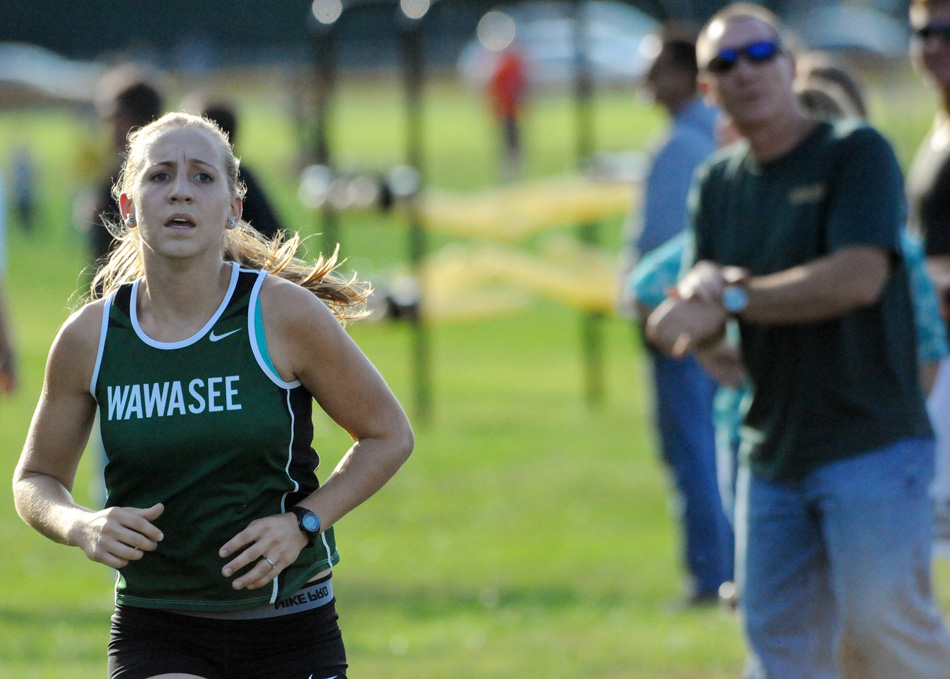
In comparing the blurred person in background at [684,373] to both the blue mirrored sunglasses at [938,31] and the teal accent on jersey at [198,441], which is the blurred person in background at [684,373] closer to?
the blue mirrored sunglasses at [938,31]

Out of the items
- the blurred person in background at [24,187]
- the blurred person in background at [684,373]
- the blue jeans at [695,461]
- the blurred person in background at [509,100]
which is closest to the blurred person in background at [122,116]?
the blurred person in background at [684,373]

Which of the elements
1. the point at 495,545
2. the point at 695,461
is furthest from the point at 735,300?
the point at 495,545

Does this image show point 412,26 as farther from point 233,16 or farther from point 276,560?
point 233,16

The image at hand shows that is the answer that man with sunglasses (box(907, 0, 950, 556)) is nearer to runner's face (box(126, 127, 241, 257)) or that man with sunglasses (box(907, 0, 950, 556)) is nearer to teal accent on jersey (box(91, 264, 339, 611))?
teal accent on jersey (box(91, 264, 339, 611))

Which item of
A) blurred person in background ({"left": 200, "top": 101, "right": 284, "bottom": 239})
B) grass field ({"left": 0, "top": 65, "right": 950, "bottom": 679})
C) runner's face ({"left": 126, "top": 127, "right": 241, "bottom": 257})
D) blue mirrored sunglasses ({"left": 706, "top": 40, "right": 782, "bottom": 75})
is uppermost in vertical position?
blue mirrored sunglasses ({"left": 706, "top": 40, "right": 782, "bottom": 75})

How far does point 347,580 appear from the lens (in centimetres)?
829

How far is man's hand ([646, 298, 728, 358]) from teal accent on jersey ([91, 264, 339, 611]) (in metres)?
1.38

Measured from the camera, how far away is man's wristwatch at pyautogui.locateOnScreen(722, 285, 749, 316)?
4312 mm

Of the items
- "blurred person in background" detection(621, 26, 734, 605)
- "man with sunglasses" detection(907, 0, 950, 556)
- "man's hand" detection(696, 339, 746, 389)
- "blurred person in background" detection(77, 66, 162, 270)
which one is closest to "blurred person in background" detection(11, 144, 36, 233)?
"blurred person in background" detection(77, 66, 162, 270)

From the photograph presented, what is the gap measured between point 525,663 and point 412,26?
26.8ft

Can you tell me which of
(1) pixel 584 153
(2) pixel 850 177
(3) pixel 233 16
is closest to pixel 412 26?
(1) pixel 584 153

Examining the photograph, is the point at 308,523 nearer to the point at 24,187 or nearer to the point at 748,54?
the point at 748,54

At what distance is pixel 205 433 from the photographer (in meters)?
3.20

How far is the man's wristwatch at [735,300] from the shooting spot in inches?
170
